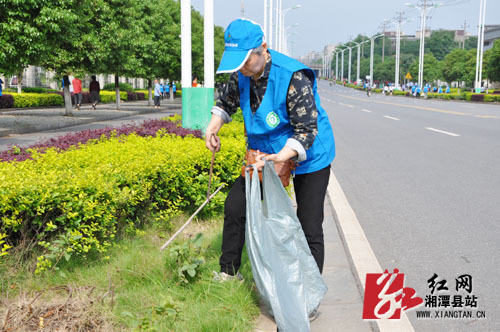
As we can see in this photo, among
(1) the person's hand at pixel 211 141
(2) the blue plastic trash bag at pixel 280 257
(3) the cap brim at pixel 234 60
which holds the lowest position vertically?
(2) the blue plastic trash bag at pixel 280 257

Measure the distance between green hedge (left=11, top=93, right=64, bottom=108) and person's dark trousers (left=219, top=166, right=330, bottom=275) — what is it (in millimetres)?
26968

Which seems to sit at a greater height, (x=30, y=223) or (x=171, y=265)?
(x=30, y=223)

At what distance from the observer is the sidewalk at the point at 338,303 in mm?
3260

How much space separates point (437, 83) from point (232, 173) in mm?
111944

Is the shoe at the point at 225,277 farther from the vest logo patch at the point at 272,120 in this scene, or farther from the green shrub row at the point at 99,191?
the vest logo patch at the point at 272,120

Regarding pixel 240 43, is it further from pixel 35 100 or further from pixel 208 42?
pixel 35 100

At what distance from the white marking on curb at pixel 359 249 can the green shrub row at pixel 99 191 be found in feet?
3.95

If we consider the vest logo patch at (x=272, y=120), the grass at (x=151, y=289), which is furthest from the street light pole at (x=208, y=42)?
the vest logo patch at (x=272, y=120)

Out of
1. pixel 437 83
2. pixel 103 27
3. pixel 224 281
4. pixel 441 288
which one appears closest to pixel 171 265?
pixel 224 281

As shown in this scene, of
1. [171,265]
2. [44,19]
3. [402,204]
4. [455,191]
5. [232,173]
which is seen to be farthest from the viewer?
[44,19]

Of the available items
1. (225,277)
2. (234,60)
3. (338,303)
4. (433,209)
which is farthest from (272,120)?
(433,209)

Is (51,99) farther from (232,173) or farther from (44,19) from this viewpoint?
(232,173)

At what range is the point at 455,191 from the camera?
7.43 m

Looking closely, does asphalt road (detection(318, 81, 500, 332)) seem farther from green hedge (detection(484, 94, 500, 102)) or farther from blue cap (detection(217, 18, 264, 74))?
green hedge (detection(484, 94, 500, 102))
